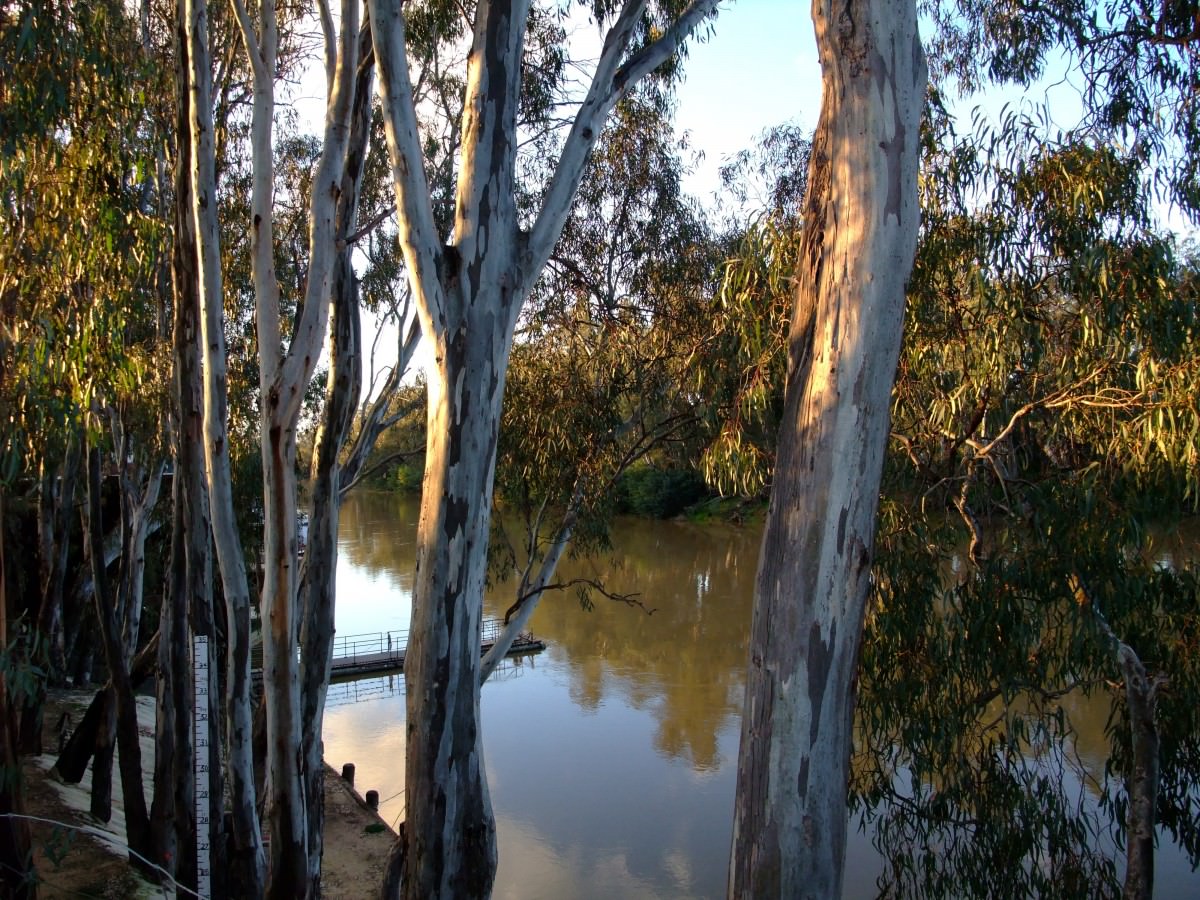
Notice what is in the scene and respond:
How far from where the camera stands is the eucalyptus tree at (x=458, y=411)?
270 centimetres

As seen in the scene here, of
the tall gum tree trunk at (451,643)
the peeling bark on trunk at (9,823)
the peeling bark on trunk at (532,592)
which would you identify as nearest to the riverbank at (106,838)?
the peeling bark on trunk at (9,823)

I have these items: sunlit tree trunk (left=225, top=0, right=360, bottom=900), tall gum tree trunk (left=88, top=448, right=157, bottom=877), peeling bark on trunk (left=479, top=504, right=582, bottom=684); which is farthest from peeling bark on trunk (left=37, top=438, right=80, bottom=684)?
sunlit tree trunk (left=225, top=0, right=360, bottom=900)

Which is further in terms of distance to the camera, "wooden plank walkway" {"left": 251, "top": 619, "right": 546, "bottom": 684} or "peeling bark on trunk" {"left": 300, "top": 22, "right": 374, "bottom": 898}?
"wooden plank walkway" {"left": 251, "top": 619, "right": 546, "bottom": 684}

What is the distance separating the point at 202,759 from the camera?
4.01 metres

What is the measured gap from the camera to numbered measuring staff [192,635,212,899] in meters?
3.73

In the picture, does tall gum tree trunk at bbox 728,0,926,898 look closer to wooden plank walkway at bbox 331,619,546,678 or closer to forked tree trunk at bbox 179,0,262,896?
forked tree trunk at bbox 179,0,262,896

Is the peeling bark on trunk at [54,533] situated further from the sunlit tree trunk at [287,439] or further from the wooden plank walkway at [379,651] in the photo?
the wooden plank walkway at [379,651]

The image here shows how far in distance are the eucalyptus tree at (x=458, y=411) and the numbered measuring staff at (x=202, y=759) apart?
1368 millimetres

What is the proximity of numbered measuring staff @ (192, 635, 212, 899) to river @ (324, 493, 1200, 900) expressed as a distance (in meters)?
2.97

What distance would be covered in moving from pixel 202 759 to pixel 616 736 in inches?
223

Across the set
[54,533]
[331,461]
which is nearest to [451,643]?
[331,461]

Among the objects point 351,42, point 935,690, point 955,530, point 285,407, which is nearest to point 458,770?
point 285,407

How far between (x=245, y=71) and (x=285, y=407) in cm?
343

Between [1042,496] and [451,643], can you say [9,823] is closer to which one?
[451,643]
